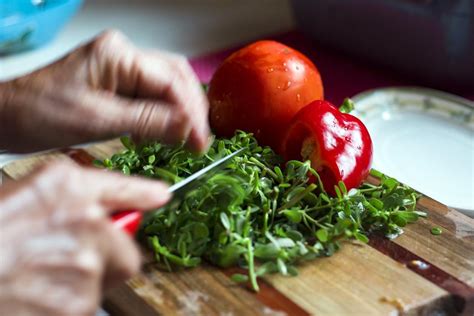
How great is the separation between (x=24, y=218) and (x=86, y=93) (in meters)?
0.26

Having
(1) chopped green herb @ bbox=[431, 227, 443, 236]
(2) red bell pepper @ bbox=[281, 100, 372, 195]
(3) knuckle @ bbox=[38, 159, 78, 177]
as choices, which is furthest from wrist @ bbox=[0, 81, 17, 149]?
(1) chopped green herb @ bbox=[431, 227, 443, 236]

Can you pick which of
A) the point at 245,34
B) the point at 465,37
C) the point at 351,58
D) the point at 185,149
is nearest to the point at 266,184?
the point at 185,149

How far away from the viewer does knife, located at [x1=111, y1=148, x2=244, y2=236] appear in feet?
2.42

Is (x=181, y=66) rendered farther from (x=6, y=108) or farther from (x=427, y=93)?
(x=427, y=93)

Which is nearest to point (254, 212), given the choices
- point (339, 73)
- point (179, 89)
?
point (179, 89)

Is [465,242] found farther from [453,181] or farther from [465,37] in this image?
[465,37]

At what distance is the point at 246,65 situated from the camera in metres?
1.08

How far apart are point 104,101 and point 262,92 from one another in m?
0.28

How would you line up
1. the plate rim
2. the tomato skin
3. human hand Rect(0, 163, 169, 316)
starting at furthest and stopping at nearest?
the plate rim → the tomato skin → human hand Rect(0, 163, 169, 316)

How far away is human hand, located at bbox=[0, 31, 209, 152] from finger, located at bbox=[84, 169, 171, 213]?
154 mm

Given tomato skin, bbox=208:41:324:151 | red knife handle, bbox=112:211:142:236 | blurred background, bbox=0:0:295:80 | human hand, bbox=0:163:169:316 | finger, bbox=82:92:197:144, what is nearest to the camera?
human hand, bbox=0:163:169:316

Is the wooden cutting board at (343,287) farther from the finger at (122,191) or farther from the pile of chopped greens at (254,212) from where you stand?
the finger at (122,191)

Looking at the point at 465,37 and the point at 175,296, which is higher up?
the point at 465,37

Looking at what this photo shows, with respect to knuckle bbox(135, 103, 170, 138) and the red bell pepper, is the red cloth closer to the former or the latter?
the red bell pepper
